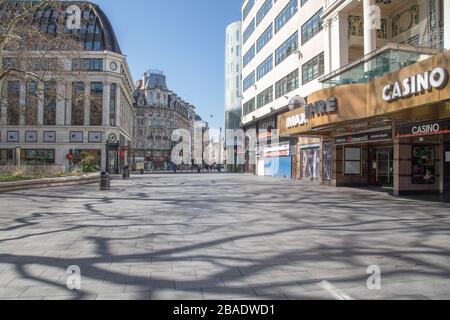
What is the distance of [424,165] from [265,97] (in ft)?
87.1

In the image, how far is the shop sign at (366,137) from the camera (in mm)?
18520

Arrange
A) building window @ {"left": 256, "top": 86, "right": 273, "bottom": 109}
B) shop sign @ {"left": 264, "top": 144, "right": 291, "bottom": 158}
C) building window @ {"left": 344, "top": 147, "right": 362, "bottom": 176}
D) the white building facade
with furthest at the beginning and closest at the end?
1. building window @ {"left": 256, "top": 86, "right": 273, "bottom": 109}
2. shop sign @ {"left": 264, "top": 144, "right": 291, "bottom": 158}
3. building window @ {"left": 344, "top": 147, "right": 362, "bottom": 176}
4. the white building facade

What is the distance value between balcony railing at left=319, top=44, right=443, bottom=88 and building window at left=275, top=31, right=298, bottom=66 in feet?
52.7

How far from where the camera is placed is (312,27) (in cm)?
3027

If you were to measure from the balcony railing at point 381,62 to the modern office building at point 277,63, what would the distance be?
10244mm

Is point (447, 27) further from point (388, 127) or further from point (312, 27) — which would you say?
point (312, 27)

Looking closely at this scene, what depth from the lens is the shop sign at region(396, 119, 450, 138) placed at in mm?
14453

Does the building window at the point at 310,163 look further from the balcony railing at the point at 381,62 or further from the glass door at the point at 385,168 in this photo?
the balcony railing at the point at 381,62

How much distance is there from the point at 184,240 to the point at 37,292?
141 inches

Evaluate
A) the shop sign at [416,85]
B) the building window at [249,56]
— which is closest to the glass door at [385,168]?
the shop sign at [416,85]

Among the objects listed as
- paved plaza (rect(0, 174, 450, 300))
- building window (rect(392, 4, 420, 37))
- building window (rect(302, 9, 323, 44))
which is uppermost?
building window (rect(302, 9, 323, 44))

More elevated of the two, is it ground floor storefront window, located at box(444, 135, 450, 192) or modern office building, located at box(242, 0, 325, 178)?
modern office building, located at box(242, 0, 325, 178)

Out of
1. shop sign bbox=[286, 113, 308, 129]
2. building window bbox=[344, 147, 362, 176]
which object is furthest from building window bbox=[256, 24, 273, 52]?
building window bbox=[344, 147, 362, 176]

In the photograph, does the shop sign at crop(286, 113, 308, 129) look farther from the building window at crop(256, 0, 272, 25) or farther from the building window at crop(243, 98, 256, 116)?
the building window at crop(243, 98, 256, 116)
